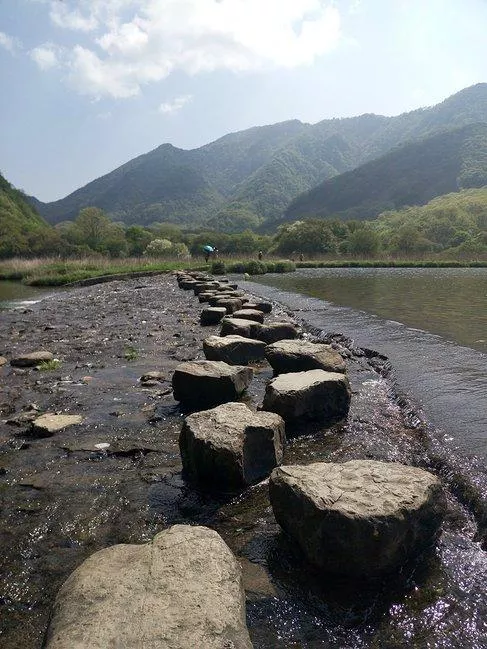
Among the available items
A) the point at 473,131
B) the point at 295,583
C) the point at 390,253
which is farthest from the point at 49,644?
the point at 473,131

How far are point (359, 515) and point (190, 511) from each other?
1.29m

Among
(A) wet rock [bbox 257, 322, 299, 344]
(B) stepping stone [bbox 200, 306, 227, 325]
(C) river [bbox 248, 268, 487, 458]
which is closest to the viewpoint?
(C) river [bbox 248, 268, 487, 458]

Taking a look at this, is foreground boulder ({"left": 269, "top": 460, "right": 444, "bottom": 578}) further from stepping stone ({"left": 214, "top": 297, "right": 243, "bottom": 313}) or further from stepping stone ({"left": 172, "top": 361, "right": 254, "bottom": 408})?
stepping stone ({"left": 214, "top": 297, "right": 243, "bottom": 313})

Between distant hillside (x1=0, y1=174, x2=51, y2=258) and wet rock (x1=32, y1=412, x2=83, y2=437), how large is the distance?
60.4 metres

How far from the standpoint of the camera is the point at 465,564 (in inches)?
110

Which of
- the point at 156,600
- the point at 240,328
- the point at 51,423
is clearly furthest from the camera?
the point at 240,328

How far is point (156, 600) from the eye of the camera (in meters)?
2.12

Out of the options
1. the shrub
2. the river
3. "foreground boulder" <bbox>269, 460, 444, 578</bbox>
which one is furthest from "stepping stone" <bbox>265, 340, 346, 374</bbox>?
the shrub

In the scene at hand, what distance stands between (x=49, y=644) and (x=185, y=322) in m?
10.5

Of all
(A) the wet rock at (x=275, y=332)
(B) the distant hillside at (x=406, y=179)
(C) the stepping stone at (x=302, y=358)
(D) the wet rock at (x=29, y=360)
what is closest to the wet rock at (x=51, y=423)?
(C) the stepping stone at (x=302, y=358)

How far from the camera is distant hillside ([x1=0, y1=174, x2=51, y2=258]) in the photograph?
6000 cm

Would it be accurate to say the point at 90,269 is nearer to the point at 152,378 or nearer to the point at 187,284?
the point at 187,284

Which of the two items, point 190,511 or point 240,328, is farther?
point 240,328

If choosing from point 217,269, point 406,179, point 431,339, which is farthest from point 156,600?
point 406,179
